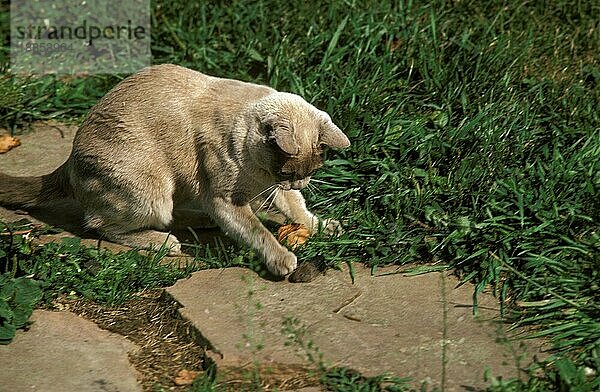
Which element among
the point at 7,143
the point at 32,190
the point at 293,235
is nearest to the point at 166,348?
the point at 293,235

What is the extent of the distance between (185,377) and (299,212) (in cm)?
139

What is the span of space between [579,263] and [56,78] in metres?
3.77

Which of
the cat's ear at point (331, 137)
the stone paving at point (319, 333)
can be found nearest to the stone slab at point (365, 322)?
the stone paving at point (319, 333)

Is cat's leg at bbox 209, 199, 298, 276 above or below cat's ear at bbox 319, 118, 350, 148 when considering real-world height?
below

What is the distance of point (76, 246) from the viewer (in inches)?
185

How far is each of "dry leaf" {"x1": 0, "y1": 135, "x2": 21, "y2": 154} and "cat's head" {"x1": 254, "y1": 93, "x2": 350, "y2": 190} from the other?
1.91 m

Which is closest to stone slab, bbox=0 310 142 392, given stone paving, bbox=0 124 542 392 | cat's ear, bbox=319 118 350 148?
stone paving, bbox=0 124 542 392

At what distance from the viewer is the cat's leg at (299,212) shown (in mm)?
5055

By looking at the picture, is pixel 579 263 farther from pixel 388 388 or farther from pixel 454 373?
pixel 388 388

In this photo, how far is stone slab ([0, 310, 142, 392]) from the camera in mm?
3828

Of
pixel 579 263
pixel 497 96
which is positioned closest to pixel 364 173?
pixel 497 96

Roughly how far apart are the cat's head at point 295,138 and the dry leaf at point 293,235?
11.9 inches

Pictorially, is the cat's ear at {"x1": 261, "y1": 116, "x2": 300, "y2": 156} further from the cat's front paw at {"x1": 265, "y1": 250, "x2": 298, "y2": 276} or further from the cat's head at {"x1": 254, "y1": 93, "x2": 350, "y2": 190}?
the cat's front paw at {"x1": 265, "y1": 250, "x2": 298, "y2": 276}

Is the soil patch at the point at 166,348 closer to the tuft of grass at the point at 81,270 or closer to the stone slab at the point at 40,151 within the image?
the tuft of grass at the point at 81,270
